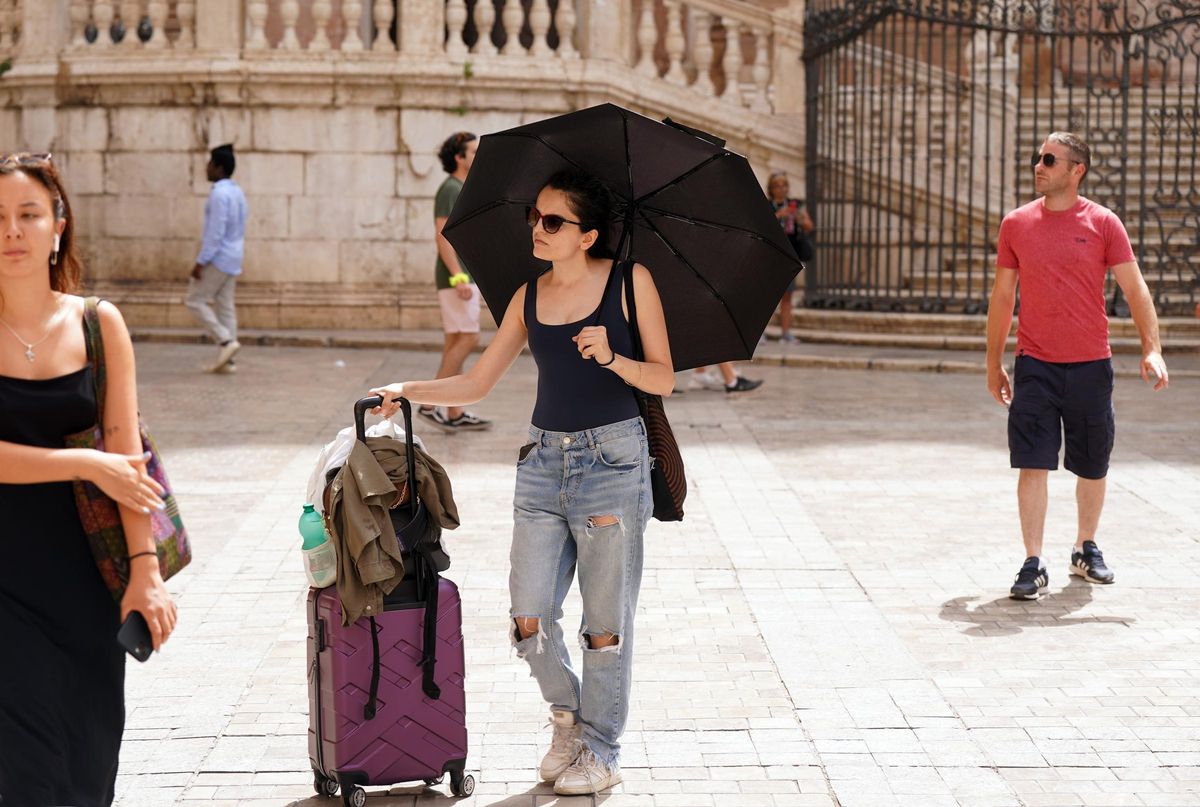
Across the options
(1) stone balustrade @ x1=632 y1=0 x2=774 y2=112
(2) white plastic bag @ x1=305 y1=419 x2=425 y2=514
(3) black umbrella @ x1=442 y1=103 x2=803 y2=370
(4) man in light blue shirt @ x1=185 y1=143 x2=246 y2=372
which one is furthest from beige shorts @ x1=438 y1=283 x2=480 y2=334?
(1) stone balustrade @ x1=632 y1=0 x2=774 y2=112

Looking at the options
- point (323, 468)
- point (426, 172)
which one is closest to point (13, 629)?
point (323, 468)

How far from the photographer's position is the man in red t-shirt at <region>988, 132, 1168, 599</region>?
6.27 metres

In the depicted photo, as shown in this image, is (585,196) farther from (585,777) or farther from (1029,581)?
(1029,581)

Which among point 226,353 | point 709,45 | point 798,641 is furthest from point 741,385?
point 798,641

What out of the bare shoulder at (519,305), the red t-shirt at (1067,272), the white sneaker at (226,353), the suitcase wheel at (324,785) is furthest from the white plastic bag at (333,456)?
the white sneaker at (226,353)

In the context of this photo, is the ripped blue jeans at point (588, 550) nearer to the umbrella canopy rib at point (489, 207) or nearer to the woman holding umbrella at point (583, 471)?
the woman holding umbrella at point (583, 471)

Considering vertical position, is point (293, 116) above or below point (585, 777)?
above

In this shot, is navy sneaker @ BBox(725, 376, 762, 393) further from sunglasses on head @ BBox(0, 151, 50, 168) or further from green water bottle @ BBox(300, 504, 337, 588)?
sunglasses on head @ BBox(0, 151, 50, 168)

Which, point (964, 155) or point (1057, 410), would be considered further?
point (964, 155)

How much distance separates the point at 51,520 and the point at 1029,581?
12.9 feet

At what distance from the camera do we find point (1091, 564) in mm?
6465

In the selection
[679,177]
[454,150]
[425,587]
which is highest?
[454,150]

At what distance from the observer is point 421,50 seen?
1639 cm

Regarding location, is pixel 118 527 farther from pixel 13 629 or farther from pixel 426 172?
pixel 426 172
